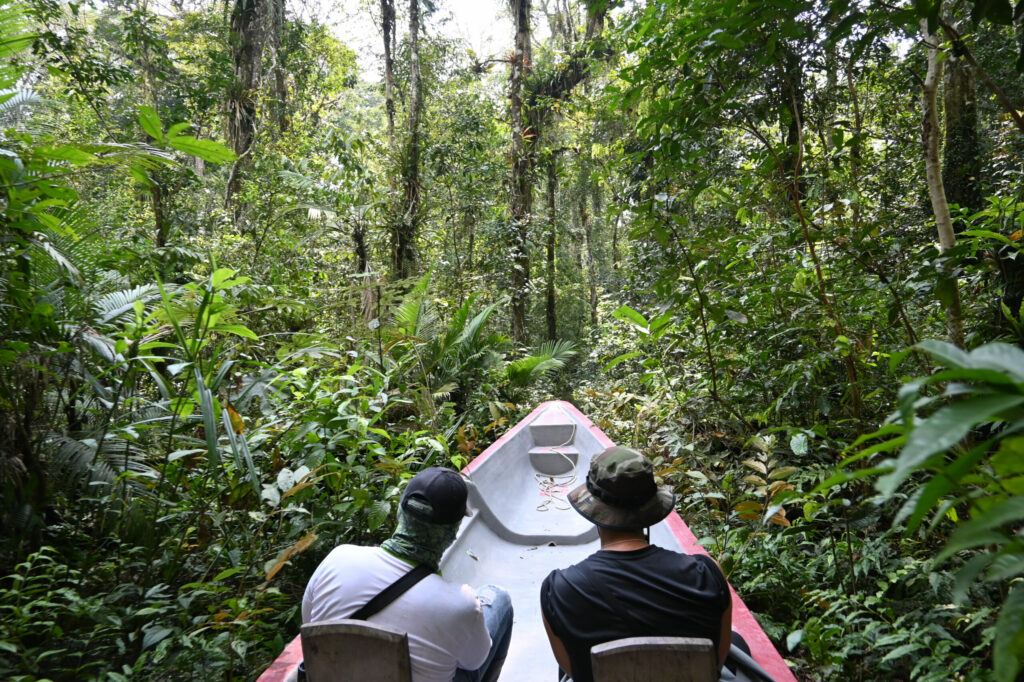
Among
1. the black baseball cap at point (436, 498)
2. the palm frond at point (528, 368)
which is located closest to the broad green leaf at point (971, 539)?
the black baseball cap at point (436, 498)

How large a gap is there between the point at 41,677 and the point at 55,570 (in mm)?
397

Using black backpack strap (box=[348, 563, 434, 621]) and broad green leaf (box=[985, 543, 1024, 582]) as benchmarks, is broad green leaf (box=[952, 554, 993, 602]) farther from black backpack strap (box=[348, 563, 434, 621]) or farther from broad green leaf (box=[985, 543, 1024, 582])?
black backpack strap (box=[348, 563, 434, 621])

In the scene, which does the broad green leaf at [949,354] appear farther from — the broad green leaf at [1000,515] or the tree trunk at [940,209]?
the tree trunk at [940,209]

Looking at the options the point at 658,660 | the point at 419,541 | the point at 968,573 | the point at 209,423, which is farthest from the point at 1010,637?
the point at 209,423

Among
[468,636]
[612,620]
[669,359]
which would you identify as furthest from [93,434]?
[669,359]

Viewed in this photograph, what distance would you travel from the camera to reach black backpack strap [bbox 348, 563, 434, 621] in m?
1.58

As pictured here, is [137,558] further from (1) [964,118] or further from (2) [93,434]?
(1) [964,118]

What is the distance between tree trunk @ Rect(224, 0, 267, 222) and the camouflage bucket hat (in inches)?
328

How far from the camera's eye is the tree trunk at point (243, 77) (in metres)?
8.63

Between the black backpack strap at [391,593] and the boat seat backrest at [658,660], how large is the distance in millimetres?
584

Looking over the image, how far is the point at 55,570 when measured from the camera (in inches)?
85.2

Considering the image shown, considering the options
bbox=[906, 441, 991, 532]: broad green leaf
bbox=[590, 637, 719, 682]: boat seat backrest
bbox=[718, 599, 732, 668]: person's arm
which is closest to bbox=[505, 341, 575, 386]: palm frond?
bbox=[718, 599, 732, 668]: person's arm

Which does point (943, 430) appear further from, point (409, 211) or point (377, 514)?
point (409, 211)

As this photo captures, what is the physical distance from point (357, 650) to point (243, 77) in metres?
9.82
